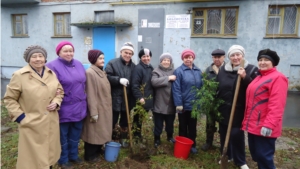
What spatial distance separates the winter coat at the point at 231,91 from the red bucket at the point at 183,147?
631mm

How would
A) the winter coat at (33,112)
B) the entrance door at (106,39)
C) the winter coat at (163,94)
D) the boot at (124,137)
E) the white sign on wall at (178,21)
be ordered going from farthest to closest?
the entrance door at (106,39) → the white sign on wall at (178,21) → the boot at (124,137) → the winter coat at (163,94) → the winter coat at (33,112)

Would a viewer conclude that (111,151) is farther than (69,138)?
Yes

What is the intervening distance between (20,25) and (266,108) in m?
12.7

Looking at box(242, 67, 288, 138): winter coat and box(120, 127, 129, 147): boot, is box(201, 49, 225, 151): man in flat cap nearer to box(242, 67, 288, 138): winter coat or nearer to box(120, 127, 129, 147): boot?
box(242, 67, 288, 138): winter coat

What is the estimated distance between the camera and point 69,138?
3.07 meters

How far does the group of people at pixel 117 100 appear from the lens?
2441mm

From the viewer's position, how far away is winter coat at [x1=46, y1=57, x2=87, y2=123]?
279 cm

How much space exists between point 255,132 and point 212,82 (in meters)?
0.88

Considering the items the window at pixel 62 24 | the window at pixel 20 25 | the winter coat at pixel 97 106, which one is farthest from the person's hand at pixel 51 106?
the window at pixel 20 25

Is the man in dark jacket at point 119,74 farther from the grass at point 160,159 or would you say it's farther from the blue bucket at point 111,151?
the grass at point 160,159

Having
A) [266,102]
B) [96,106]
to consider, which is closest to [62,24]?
[96,106]

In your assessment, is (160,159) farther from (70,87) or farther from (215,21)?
(215,21)

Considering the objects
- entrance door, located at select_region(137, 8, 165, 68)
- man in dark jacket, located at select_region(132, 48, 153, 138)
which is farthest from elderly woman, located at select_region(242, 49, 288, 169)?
entrance door, located at select_region(137, 8, 165, 68)

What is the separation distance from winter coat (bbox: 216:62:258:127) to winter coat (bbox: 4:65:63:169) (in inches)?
85.7
